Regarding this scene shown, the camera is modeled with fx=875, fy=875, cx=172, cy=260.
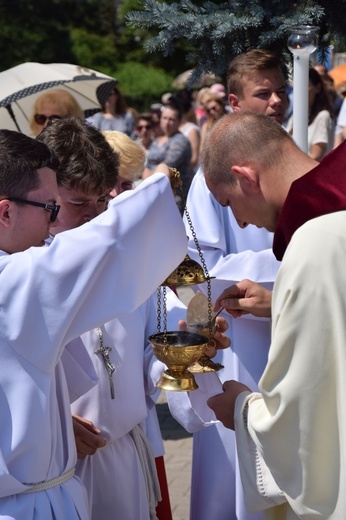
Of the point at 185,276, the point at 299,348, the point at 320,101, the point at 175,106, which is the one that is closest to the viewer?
the point at 299,348

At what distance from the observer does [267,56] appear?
4098 mm

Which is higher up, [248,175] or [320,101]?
[248,175]

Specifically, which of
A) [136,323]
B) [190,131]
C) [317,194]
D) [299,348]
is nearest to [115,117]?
[190,131]

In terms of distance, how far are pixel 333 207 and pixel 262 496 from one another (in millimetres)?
886

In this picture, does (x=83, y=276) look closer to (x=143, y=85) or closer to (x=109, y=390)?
(x=109, y=390)

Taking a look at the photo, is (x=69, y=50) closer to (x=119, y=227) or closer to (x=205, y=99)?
(x=205, y=99)

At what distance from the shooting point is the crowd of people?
227 cm

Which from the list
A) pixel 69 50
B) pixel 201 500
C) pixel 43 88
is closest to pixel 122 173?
pixel 201 500

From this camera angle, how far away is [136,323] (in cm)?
322

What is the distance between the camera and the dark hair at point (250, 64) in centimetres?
402

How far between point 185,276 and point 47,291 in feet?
2.15

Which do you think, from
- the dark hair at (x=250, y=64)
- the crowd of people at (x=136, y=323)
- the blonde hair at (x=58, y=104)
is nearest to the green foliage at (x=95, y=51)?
the blonde hair at (x=58, y=104)

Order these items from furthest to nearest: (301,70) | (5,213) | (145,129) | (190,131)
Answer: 1. (145,129)
2. (190,131)
3. (301,70)
4. (5,213)

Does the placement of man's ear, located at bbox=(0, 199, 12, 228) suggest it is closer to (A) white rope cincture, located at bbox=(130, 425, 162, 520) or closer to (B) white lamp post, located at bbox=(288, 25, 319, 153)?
(A) white rope cincture, located at bbox=(130, 425, 162, 520)
